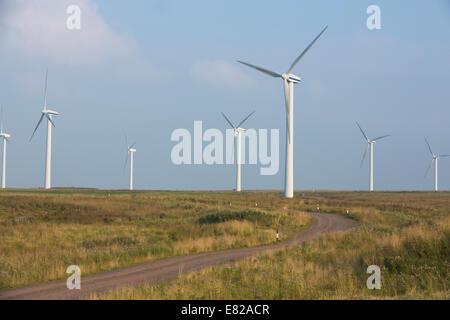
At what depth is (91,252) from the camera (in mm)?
24109

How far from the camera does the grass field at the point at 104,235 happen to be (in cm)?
2109

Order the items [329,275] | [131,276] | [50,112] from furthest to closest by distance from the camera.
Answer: [50,112]
[131,276]
[329,275]

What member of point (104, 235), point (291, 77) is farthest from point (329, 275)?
point (291, 77)

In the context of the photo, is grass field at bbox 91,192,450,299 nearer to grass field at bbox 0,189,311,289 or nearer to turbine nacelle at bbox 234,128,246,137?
grass field at bbox 0,189,311,289

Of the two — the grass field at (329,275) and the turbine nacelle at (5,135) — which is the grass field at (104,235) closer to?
the grass field at (329,275)

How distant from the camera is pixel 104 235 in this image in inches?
1268

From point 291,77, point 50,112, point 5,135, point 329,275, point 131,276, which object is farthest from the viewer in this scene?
point 5,135

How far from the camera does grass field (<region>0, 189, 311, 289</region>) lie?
21.1m

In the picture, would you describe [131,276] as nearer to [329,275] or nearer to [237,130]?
[329,275]

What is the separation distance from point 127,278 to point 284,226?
77.6 feet

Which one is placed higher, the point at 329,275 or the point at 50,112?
the point at 50,112

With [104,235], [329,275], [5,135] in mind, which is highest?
[5,135]
